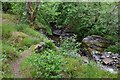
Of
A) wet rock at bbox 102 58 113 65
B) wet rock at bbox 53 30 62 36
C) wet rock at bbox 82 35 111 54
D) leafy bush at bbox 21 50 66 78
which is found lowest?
wet rock at bbox 53 30 62 36

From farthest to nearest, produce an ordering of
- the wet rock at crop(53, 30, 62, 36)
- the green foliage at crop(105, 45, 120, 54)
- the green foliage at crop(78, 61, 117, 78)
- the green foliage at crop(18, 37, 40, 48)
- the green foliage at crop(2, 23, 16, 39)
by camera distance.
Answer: the wet rock at crop(53, 30, 62, 36), the green foliage at crop(105, 45, 120, 54), the green foliage at crop(2, 23, 16, 39), the green foliage at crop(18, 37, 40, 48), the green foliage at crop(78, 61, 117, 78)

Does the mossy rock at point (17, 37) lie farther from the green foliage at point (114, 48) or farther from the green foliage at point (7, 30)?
the green foliage at point (114, 48)

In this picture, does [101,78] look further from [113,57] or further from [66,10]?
[66,10]

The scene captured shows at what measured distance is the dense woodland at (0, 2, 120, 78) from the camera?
382 inches

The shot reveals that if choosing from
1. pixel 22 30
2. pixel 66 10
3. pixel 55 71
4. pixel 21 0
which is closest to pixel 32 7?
pixel 21 0

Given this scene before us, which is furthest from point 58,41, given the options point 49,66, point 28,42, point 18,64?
point 49,66

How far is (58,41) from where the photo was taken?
61.6 ft

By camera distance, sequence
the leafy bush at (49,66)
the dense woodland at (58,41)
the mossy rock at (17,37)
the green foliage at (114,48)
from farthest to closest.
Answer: the green foliage at (114,48) < the mossy rock at (17,37) < the dense woodland at (58,41) < the leafy bush at (49,66)

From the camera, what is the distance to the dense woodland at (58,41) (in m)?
9.71

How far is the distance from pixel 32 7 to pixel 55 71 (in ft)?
25.7

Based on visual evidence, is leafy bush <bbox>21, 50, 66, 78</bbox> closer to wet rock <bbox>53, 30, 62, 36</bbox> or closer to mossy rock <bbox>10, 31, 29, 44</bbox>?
mossy rock <bbox>10, 31, 29, 44</bbox>

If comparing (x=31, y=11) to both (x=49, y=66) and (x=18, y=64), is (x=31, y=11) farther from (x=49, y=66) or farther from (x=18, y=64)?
(x=49, y=66)

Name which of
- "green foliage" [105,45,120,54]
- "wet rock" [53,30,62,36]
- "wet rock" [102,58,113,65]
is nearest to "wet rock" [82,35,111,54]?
"green foliage" [105,45,120,54]

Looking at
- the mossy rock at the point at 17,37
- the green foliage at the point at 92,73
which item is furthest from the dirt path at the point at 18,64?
the green foliage at the point at 92,73
